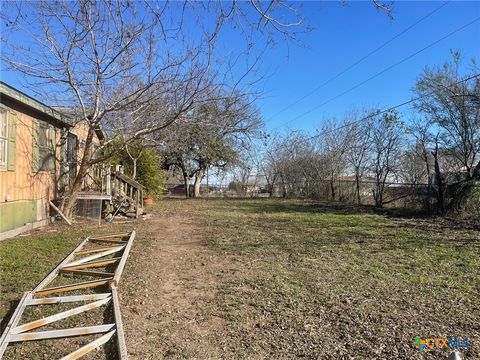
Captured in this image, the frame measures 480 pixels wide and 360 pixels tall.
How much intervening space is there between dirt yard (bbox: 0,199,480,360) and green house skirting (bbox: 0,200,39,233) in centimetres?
50

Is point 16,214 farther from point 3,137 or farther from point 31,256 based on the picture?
point 31,256

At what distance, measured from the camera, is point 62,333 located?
3.22 metres

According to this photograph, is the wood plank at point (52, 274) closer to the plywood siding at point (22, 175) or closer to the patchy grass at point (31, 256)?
the patchy grass at point (31, 256)

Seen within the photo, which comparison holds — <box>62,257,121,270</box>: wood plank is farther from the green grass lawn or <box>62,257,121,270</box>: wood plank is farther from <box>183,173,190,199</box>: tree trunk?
<box>183,173,190,199</box>: tree trunk

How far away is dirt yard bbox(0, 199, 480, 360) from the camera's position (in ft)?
10.4

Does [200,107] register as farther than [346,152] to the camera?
No

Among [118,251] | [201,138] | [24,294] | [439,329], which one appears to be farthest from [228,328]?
[201,138]

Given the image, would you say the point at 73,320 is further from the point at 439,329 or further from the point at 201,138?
the point at 201,138

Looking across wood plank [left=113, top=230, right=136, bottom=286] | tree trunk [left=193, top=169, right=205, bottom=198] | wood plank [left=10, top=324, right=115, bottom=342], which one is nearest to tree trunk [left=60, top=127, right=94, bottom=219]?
wood plank [left=113, top=230, right=136, bottom=286]

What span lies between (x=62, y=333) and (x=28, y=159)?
20.0 ft

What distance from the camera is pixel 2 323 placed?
136 inches

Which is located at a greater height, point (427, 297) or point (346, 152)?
point (346, 152)

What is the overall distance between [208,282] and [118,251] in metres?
2.26

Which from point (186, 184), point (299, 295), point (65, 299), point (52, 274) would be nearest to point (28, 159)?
point (52, 274)
